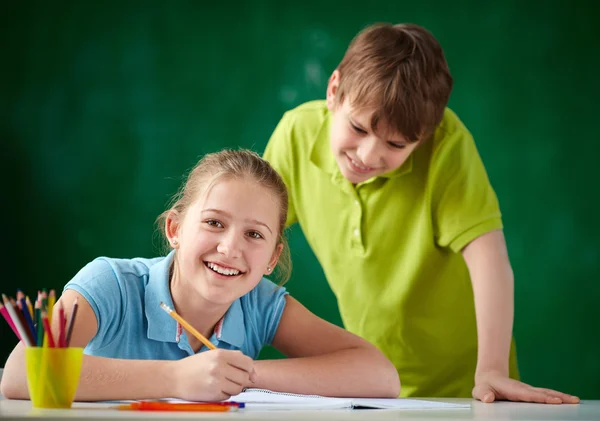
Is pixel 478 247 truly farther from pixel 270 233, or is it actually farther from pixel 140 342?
pixel 140 342

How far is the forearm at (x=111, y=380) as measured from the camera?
3.22 feet

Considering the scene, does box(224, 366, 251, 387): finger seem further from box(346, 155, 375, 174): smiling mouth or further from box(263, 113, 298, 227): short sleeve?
box(263, 113, 298, 227): short sleeve

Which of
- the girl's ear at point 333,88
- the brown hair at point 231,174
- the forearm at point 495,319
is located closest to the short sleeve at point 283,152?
the girl's ear at point 333,88

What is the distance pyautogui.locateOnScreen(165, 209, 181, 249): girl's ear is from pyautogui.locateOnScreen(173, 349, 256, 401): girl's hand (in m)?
0.44

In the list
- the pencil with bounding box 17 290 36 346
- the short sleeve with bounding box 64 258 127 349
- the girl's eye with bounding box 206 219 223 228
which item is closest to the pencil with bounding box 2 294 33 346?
the pencil with bounding box 17 290 36 346

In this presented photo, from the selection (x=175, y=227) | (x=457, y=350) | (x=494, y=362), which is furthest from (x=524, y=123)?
(x=175, y=227)

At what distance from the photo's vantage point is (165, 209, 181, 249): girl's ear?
1.40 meters

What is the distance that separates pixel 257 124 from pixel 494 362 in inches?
82.0

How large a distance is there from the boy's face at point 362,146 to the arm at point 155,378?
64cm

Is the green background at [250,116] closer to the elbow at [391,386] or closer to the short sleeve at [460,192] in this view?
the short sleeve at [460,192]

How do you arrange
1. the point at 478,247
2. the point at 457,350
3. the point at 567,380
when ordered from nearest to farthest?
1. the point at 478,247
2. the point at 457,350
3. the point at 567,380

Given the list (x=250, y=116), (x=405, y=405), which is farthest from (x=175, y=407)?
(x=250, y=116)

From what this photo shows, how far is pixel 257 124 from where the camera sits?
3.40m

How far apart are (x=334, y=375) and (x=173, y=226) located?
0.39m
